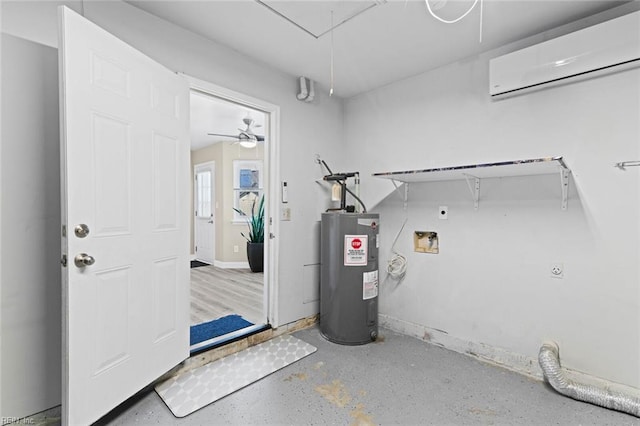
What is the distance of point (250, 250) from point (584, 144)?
15.5ft

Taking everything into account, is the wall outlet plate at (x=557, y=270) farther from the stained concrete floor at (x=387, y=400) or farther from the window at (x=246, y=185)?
the window at (x=246, y=185)

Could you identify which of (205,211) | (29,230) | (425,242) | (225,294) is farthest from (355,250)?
(205,211)

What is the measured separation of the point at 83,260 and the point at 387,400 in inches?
74.8

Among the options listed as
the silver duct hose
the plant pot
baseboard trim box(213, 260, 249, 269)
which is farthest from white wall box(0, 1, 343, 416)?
baseboard trim box(213, 260, 249, 269)

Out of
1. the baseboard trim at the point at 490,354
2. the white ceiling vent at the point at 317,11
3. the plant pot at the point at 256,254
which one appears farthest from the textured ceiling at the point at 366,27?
the plant pot at the point at 256,254

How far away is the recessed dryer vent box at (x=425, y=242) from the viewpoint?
279 cm

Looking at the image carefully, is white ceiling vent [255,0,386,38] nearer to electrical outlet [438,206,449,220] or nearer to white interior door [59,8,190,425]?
white interior door [59,8,190,425]

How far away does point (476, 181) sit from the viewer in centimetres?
251

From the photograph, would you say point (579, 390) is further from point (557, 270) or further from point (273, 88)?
point (273, 88)

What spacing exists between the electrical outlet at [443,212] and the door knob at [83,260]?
254 centimetres

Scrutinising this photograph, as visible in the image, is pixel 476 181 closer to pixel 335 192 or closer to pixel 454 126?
pixel 454 126

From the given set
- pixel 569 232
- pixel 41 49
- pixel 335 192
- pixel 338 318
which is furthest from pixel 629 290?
pixel 41 49

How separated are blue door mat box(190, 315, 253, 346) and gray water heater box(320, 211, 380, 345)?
3.08ft

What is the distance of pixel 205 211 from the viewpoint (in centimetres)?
657
